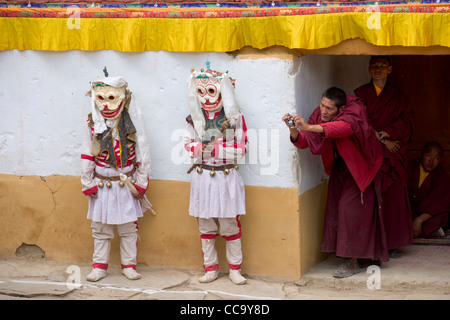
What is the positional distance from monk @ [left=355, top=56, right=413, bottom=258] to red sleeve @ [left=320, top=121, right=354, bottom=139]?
0.86 metres

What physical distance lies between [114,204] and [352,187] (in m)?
2.04

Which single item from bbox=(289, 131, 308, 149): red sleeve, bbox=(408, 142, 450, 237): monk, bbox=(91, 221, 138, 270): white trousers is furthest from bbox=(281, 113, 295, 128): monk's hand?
bbox=(408, 142, 450, 237): monk

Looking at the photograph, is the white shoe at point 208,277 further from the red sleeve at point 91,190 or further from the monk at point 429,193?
the monk at point 429,193

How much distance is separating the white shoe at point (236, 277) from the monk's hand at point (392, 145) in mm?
1800

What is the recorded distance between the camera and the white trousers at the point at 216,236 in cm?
638

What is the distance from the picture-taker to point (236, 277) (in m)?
6.46

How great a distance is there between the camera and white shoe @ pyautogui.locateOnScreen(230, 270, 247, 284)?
6449 millimetres

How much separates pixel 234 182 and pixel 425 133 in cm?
303

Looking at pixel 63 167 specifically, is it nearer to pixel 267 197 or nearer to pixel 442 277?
pixel 267 197

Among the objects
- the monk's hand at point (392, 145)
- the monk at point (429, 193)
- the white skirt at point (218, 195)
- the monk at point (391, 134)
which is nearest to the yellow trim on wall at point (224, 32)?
the monk at point (391, 134)

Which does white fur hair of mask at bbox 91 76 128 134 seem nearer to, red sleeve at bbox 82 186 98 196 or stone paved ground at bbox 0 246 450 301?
red sleeve at bbox 82 186 98 196

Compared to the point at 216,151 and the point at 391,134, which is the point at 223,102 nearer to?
the point at 216,151

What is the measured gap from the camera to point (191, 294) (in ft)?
20.6

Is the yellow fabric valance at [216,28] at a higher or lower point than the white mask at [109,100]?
higher
